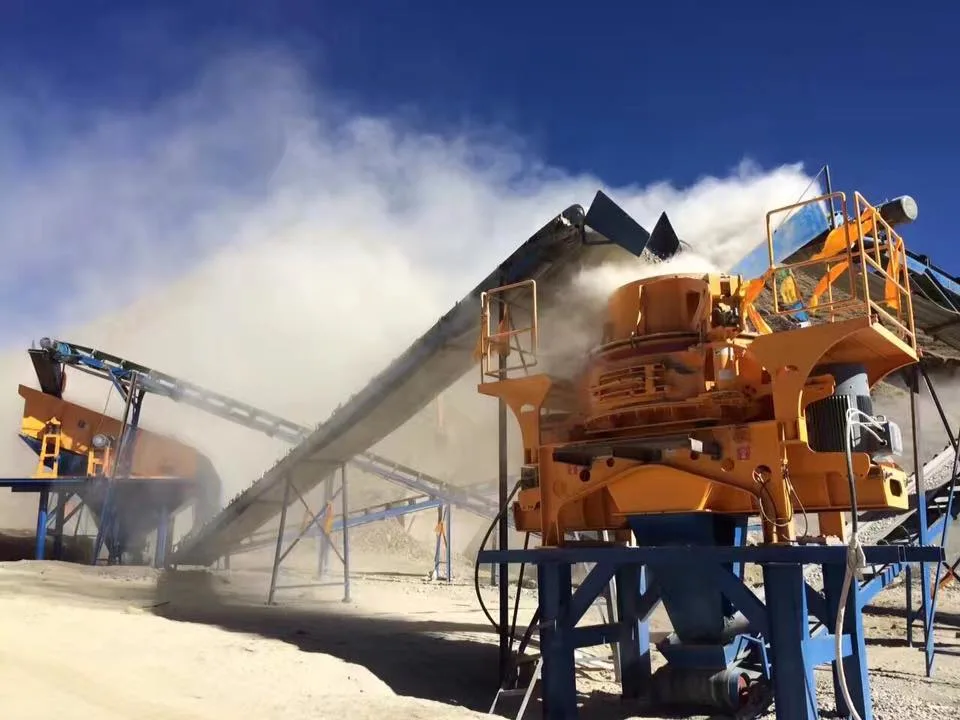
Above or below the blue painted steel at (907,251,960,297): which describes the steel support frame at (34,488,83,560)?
below

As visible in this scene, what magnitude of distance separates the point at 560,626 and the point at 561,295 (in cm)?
383

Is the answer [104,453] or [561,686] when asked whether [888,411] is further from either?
[104,453]

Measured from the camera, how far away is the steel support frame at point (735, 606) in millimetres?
5305

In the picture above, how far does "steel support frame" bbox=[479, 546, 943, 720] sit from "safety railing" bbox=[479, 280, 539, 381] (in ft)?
5.90

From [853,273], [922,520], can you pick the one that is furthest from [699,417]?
[922,520]

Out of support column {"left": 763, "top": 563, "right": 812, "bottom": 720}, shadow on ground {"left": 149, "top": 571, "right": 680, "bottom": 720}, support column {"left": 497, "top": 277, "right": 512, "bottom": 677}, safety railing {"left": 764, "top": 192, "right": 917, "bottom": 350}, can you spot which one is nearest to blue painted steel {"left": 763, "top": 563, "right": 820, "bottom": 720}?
support column {"left": 763, "top": 563, "right": 812, "bottom": 720}

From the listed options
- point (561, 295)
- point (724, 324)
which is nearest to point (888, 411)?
point (561, 295)

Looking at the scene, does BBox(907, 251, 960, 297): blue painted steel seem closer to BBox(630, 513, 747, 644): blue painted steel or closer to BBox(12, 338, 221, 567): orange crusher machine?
BBox(630, 513, 747, 644): blue painted steel

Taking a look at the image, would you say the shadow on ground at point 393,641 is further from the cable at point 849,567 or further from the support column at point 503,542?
the cable at point 849,567

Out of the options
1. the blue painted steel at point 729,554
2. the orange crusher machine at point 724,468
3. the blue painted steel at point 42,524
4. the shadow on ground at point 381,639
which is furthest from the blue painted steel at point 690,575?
the blue painted steel at point 42,524

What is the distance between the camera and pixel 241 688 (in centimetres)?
662

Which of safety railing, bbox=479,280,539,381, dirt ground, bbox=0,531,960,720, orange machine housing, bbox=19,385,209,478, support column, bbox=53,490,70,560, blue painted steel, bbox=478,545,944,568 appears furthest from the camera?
orange machine housing, bbox=19,385,209,478

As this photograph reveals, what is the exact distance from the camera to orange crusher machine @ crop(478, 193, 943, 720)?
555cm

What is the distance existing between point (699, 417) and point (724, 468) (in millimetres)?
471
